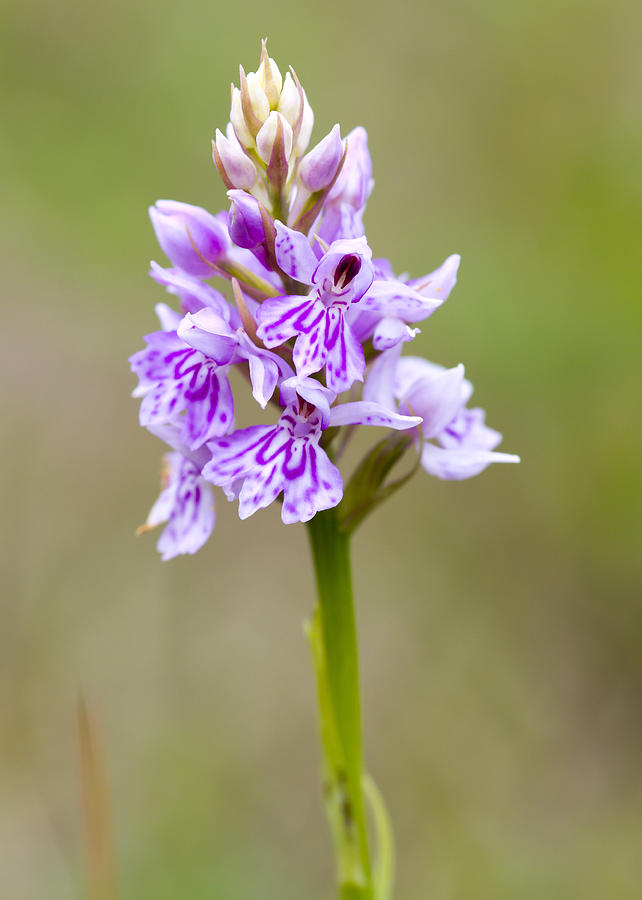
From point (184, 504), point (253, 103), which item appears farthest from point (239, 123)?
point (184, 504)

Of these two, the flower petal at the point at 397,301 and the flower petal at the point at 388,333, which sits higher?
the flower petal at the point at 397,301

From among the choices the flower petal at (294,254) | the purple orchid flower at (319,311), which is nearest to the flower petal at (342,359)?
the purple orchid flower at (319,311)

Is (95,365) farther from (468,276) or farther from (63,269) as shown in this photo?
(468,276)

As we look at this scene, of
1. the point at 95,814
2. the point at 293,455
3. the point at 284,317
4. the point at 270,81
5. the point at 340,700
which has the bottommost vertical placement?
the point at 95,814

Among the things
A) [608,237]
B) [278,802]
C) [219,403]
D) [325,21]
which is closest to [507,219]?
[608,237]

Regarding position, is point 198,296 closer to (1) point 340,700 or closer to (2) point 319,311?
(2) point 319,311

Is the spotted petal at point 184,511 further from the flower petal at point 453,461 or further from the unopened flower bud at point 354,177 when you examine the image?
the unopened flower bud at point 354,177

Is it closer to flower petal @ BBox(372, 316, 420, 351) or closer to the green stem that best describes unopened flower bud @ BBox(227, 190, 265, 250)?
flower petal @ BBox(372, 316, 420, 351)
